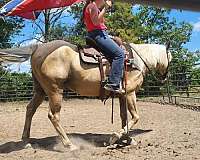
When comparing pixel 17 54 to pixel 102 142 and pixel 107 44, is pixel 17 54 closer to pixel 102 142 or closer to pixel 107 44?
pixel 107 44

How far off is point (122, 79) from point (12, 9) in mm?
8745

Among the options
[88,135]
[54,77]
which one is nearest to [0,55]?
[54,77]

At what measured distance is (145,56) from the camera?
6457mm

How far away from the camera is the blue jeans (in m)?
5.69

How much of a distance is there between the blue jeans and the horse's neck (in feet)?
2.07

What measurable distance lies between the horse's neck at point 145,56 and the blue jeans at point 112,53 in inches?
24.9

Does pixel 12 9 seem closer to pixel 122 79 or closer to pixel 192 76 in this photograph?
pixel 192 76

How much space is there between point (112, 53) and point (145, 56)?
927 mm

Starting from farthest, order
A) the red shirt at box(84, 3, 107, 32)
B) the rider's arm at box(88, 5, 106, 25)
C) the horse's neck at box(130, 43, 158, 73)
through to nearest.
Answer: the horse's neck at box(130, 43, 158, 73)
the red shirt at box(84, 3, 107, 32)
the rider's arm at box(88, 5, 106, 25)

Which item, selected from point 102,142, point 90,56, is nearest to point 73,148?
point 102,142

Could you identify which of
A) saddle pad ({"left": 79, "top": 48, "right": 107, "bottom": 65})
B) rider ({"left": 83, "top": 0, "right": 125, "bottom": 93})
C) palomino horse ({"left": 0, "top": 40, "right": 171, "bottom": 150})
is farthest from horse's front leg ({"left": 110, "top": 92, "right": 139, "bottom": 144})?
saddle pad ({"left": 79, "top": 48, "right": 107, "bottom": 65})

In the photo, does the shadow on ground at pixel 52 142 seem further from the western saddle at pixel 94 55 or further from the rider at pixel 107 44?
the rider at pixel 107 44

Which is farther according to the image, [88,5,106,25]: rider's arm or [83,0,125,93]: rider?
[83,0,125,93]: rider

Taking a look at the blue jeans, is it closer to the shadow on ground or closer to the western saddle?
the western saddle
